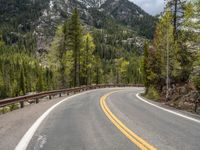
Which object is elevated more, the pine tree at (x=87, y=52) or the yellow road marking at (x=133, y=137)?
the pine tree at (x=87, y=52)

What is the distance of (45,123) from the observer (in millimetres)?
9539

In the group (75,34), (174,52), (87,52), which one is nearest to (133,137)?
(174,52)

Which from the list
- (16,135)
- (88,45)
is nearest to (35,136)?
(16,135)

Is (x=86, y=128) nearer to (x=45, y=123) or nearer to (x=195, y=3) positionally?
(x=45, y=123)

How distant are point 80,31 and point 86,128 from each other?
1344 inches

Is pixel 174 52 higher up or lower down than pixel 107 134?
higher up

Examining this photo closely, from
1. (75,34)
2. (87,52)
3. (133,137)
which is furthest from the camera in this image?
Answer: (87,52)

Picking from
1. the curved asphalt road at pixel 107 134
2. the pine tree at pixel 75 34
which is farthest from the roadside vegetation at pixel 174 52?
the pine tree at pixel 75 34

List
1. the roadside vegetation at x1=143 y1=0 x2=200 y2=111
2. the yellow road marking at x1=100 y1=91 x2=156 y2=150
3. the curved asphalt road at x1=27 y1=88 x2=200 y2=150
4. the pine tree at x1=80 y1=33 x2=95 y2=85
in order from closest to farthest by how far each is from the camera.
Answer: the yellow road marking at x1=100 y1=91 x2=156 y2=150 → the curved asphalt road at x1=27 y1=88 x2=200 y2=150 → the roadside vegetation at x1=143 y1=0 x2=200 y2=111 → the pine tree at x1=80 y1=33 x2=95 y2=85

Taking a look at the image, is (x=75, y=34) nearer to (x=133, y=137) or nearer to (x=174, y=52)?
(x=174, y=52)

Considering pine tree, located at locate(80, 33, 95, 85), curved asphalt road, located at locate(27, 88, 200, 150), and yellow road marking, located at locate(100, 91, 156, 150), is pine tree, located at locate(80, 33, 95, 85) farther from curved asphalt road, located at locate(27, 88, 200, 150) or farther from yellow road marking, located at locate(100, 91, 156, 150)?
yellow road marking, located at locate(100, 91, 156, 150)

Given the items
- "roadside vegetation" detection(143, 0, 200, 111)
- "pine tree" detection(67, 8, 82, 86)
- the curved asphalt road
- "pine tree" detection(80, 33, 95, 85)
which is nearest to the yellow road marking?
the curved asphalt road

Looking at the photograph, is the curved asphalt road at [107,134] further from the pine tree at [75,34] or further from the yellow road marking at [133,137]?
the pine tree at [75,34]

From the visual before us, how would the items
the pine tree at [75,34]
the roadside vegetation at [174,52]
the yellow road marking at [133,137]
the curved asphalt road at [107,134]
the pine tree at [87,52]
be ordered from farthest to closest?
the pine tree at [87,52] → the pine tree at [75,34] → the roadside vegetation at [174,52] → the curved asphalt road at [107,134] → the yellow road marking at [133,137]
